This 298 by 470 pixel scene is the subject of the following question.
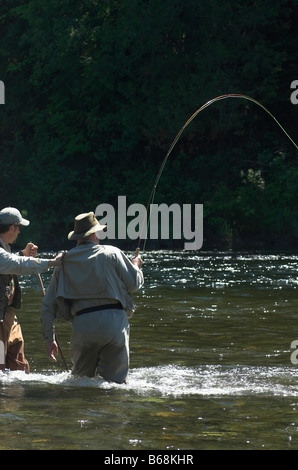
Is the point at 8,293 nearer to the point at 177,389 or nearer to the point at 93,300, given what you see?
the point at 93,300

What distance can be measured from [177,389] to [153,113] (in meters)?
26.7

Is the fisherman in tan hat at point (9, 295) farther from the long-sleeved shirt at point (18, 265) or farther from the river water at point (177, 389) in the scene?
the river water at point (177, 389)

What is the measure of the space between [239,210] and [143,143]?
6050 mm

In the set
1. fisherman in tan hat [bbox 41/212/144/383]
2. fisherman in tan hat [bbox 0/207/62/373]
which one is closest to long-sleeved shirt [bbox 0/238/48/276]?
fisherman in tan hat [bbox 0/207/62/373]

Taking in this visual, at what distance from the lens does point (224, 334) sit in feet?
36.4

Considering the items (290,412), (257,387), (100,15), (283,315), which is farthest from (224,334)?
(100,15)

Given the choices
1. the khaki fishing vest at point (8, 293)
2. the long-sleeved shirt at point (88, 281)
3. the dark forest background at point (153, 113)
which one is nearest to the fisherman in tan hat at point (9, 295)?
the khaki fishing vest at point (8, 293)

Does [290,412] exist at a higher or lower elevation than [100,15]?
lower

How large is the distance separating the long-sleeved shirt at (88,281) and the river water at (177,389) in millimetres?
623

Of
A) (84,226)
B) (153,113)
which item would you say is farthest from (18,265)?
(153,113)

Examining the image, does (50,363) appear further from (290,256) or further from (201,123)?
(201,123)

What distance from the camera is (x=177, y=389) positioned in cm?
742

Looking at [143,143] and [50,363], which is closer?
[50,363]

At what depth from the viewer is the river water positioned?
5.75m
